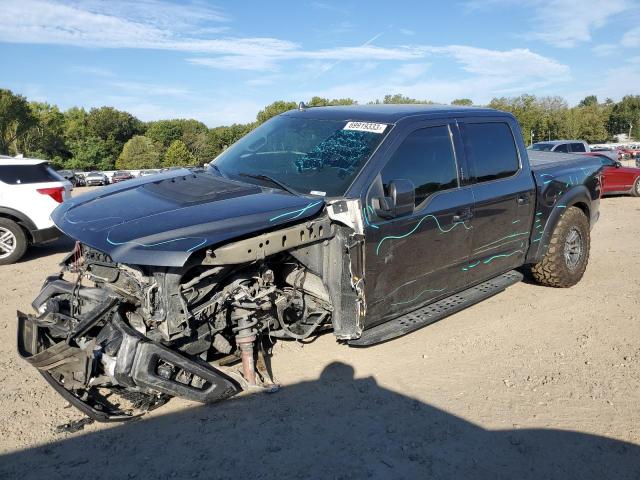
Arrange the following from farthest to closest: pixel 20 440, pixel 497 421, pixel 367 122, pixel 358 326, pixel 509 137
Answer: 1. pixel 509 137
2. pixel 367 122
3. pixel 358 326
4. pixel 497 421
5. pixel 20 440

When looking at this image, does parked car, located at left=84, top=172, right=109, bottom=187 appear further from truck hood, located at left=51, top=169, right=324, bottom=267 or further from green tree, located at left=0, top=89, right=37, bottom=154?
truck hood, located at left=51, top=169, right=324, bottom=267

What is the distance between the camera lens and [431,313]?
415 cm

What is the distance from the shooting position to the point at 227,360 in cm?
380

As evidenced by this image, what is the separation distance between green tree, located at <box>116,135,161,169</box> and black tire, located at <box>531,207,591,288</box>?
59535mm

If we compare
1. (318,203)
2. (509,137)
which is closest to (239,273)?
(318,203)

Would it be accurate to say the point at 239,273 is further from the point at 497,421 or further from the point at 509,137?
the point at 509,137

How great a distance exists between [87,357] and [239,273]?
1063 millimetres

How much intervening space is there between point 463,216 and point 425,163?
58 centimetres

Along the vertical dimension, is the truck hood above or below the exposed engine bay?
above

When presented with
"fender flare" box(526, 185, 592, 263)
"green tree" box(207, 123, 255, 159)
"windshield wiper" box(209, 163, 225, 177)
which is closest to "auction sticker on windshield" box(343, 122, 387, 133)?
"windshield wiper" box(209, 163, 225, 177)

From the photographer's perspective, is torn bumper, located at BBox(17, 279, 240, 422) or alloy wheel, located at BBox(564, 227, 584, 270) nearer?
torn bumper, located at BBox(17, 279, 240, 422)

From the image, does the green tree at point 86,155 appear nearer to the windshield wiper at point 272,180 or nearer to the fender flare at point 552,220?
the windshield wiper at point 272,180

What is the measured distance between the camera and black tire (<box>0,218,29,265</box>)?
7441 mm

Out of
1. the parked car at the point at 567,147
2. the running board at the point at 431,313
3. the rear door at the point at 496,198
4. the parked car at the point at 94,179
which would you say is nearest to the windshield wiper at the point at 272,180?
the running board at the point at 431,313
